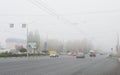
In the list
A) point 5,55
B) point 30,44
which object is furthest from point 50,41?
point 5,55

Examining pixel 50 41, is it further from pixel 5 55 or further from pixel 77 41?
pixel 5 55

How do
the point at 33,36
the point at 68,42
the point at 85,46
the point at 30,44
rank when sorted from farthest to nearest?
the point at 68,42 → the point at 85,46 → the point at 33,36 → the point at 30,44

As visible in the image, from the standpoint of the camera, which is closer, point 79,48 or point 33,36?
point 33,36

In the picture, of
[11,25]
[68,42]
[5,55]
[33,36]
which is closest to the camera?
[11,25]

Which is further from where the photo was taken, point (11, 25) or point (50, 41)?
point (50, 41)

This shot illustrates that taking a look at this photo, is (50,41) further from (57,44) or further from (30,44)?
(30,44)

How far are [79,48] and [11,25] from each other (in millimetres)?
122580

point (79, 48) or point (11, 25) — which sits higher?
point (11, 25)

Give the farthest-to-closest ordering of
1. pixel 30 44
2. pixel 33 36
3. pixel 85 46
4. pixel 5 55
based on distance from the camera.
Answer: pixel 85 46 → pixel 33 36 → pixel 30 44 → pixel 5 55

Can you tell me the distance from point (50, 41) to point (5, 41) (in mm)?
31392

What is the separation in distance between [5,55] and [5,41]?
10793cm

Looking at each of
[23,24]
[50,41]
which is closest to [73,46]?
[50,41]

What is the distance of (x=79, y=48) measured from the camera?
16800 cm

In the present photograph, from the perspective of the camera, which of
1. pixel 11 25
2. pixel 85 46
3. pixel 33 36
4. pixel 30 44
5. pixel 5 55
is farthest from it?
pixel 85 46
